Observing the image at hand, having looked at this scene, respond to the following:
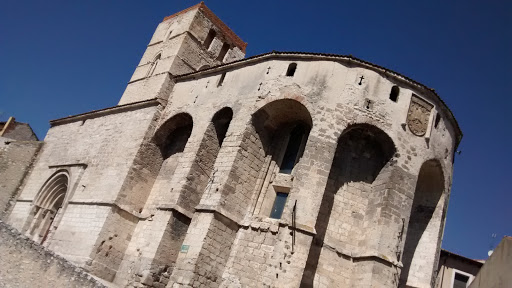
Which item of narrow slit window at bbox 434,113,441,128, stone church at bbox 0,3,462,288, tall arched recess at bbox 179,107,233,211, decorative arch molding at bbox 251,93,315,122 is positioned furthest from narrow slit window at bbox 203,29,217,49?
narrow slit window at bbox 434,113,441,128

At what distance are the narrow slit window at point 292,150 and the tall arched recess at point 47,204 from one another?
9758 mm

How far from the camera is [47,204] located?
1870 centimetres

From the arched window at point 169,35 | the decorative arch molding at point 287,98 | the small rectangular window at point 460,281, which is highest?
the arched window at point 169,35

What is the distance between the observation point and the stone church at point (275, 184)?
11500 mm

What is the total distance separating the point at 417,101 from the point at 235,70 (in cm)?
602

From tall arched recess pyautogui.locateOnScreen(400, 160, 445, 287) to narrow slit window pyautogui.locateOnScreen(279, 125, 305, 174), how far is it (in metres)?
3.77

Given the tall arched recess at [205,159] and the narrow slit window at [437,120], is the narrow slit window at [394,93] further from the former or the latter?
the tall arched recess at [205,159]

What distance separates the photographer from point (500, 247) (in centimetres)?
683

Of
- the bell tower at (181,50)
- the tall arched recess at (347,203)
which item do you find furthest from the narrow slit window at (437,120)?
→ the bell tower at (181,50)

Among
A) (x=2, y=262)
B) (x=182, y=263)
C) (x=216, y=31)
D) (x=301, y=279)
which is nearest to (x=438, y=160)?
(x=301, y=279)

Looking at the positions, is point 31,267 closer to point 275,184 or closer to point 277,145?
point 275,184

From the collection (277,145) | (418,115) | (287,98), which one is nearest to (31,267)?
(277,145)

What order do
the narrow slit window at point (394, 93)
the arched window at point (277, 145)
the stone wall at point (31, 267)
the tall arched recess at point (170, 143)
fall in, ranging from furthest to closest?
1. the tall arched recess at point (170, 143)
2. the narrow slit window at point (394, 93)
3. the arched window at point (277, 145)
4. the stone wall at point (31, 267)

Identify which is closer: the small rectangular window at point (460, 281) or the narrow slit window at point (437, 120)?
the narrow slit window at point (437, 120)
